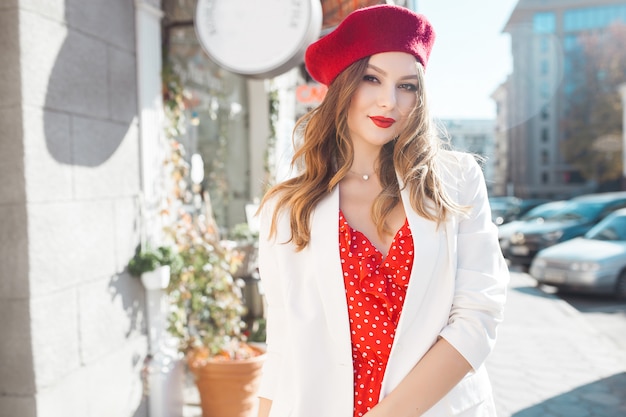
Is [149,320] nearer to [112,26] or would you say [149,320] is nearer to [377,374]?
[112,26]

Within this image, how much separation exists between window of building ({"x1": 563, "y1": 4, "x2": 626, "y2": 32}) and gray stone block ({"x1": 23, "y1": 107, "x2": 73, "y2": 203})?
6263cm

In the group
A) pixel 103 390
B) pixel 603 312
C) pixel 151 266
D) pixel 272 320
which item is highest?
pixel 272 320

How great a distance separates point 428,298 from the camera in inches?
58.7

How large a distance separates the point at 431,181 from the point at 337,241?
31 centimetres

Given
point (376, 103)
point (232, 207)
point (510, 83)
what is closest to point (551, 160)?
point (510, 83)

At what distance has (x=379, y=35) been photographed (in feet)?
5.15

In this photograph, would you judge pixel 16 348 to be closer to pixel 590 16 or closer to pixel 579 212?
pixel 579 212

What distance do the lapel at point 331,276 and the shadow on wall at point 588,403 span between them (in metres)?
3.50

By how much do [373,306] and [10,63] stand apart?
7.34ft

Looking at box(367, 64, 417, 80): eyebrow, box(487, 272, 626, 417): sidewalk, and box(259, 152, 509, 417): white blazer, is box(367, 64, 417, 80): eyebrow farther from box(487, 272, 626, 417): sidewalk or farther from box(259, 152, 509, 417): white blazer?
box(487, 272, 626, 417): sidewalk

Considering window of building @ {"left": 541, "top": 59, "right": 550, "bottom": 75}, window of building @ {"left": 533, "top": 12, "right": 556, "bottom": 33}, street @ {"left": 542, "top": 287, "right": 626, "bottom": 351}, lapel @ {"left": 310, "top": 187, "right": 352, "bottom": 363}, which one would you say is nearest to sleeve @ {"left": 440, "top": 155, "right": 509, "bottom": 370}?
lapel @ {"left": 310, "top": 187, "right": 352, "bottom": 363}

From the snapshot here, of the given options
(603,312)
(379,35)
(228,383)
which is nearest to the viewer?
(379,35)

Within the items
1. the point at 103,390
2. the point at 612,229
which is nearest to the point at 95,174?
the point at 103,390

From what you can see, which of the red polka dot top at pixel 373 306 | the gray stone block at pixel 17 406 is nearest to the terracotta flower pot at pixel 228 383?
the gray stone block at pixel 17 406
